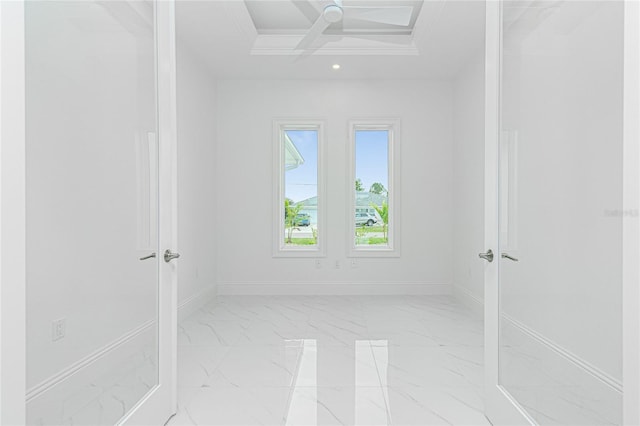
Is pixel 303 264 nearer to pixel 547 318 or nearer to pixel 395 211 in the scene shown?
pixel 395 211

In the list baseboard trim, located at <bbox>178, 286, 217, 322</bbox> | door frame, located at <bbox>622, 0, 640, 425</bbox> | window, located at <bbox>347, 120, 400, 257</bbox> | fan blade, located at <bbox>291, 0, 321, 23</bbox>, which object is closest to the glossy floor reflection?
baseboard trim, located at <bbox>178, 286, 217, 322</bbox>

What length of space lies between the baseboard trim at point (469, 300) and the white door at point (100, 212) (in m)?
3.09

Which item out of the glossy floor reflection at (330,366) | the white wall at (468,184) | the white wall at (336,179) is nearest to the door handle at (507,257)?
the glossy floor reflection at (330,366)

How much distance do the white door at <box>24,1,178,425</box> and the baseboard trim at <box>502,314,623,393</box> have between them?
1.64 meters

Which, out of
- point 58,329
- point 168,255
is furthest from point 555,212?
point 58,329

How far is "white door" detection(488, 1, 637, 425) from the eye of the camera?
118 cm

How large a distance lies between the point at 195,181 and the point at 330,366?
8.32 ft

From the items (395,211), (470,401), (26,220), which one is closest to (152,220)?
(26,220)

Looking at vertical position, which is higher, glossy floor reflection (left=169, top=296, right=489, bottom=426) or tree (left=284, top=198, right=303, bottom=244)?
tree (left=284, top=198, right=303, bottom=244)

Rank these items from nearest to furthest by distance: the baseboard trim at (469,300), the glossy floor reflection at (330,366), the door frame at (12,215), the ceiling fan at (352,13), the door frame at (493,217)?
1. the door frame at (12,215)
2. the door frame at (493,217)
3. the glossy floor reflection at (330,366)
4. the ceiling fan at (352,13)
5. the baseboard trim at (469,300)

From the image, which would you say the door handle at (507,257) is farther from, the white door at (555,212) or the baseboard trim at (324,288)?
the baseboard trim at (324,288)

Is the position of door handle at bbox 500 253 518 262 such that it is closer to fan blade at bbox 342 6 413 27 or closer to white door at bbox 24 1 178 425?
white door at bbox 24 1 178 425

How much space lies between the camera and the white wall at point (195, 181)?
383cm

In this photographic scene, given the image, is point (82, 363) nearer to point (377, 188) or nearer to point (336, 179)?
point (336, 179)
